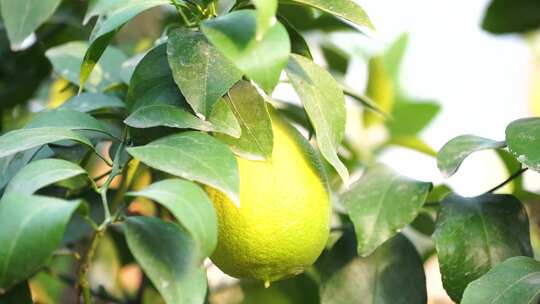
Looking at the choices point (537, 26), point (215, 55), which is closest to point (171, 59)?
point (215, 55)

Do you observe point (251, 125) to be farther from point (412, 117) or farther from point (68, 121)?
point (412, 117)

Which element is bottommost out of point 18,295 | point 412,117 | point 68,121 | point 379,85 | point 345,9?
point 412,117

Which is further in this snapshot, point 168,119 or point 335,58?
point 335,58

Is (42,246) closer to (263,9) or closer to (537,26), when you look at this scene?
(263,9)

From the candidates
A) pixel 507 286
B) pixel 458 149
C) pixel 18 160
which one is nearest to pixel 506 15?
pixel 458 149

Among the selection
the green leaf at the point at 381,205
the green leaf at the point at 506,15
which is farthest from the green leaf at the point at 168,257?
the green leaf at the point at 506,15

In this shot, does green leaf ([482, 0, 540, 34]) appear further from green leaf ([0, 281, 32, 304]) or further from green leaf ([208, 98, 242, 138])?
green leaf ([0, 281, 32, 304])

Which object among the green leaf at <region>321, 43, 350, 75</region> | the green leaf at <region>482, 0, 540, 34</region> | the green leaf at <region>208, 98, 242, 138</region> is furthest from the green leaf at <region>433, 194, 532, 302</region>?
the green leaf at <region>482, 0, 540, 34</region>
